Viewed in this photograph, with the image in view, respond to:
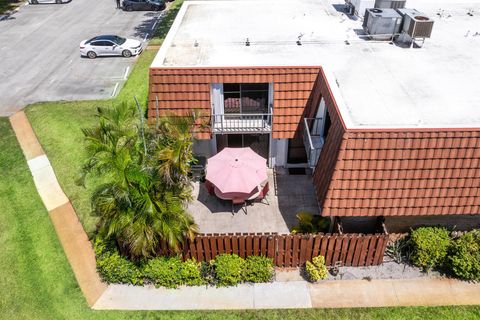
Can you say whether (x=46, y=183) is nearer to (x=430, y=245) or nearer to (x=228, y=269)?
(x=228, y=269)

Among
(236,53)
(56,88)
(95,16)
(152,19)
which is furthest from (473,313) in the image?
(95,16)

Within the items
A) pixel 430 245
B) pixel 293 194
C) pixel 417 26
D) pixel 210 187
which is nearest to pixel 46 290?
pixel 210 187

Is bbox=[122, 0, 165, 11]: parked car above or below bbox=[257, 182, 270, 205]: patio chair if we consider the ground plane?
above

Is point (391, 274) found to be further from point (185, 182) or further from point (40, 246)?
point (40, 246)

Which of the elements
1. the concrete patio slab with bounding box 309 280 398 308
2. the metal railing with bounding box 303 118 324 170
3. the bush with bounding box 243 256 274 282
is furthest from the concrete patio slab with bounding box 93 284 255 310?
the metal railing with bounding box 303 118 324 170

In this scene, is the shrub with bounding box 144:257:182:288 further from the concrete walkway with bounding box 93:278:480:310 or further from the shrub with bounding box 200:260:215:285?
the shrub with bounding box 200:260:215:285

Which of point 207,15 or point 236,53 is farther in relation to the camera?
point 207,15
